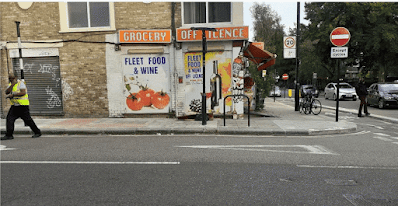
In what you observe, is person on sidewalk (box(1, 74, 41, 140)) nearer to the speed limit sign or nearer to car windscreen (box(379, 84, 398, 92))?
the speed limit sign

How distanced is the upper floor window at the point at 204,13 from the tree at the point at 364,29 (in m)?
20.8

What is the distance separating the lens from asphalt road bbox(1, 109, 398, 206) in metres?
3.49

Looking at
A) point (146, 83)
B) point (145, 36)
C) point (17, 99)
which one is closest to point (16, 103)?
point (17, 99)

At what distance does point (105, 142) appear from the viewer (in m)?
7.02

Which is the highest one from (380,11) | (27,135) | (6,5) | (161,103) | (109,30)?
(380,11)

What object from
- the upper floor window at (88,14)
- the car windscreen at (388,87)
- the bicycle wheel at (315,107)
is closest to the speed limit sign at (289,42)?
the bicycle wheel at (315,107)

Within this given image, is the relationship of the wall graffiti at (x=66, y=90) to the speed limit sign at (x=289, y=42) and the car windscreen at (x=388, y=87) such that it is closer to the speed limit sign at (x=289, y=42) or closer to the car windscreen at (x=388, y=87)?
the speed limit sign at (x=289, y=42)

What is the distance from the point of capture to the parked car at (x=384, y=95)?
14950 mm

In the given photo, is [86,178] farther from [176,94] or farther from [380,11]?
[380,11]

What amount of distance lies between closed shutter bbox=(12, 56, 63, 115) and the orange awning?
7.84m

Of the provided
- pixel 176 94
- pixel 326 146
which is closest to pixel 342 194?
pixel 326 146

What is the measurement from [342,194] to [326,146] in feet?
10.3

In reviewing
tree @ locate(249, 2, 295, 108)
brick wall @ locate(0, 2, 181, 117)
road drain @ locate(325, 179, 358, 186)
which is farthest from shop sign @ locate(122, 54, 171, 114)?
tree @ locate(249, 2, 295, 108)

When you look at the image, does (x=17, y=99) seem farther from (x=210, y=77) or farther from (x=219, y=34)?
(x=219, y=34)
